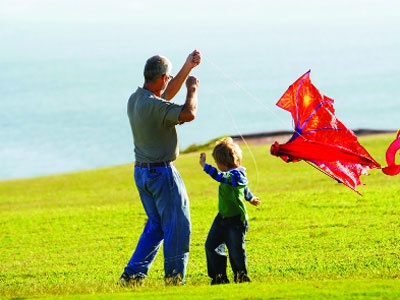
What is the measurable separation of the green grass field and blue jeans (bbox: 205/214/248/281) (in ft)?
0.95

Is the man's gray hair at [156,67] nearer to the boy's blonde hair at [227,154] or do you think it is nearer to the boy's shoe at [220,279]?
the boy's blonde hair at [227,154]

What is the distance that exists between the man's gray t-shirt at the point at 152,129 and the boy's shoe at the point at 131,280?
46.4 inches

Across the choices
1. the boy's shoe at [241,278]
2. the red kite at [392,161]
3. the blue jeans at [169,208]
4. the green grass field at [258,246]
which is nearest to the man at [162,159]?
the blue jeans at [169,208]

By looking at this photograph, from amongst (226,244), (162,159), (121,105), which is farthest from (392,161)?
(121,105)

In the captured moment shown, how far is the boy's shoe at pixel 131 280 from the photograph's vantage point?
31.4 ft

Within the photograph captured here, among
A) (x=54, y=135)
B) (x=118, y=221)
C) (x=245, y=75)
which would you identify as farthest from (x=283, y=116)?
(x=118, y=221)

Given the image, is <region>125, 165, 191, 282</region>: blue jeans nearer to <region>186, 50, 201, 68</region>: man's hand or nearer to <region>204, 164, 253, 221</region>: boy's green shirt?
<region>204, 164, 253, 221</region>: boy's green shirt

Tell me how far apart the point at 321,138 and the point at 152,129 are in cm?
177

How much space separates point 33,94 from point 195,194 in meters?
129

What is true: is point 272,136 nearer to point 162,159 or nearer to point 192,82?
point 162,159

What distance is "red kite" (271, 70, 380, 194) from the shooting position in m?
9.84

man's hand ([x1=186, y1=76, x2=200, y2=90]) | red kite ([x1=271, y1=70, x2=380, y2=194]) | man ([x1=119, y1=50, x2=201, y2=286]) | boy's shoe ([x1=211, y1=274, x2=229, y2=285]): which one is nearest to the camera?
man's hand ([x1=186, y1=76, x2=200, y2=90])

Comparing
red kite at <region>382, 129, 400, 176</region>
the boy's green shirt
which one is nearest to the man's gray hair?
the boy's green shirt

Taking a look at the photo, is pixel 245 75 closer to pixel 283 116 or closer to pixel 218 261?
pixel 283 116
